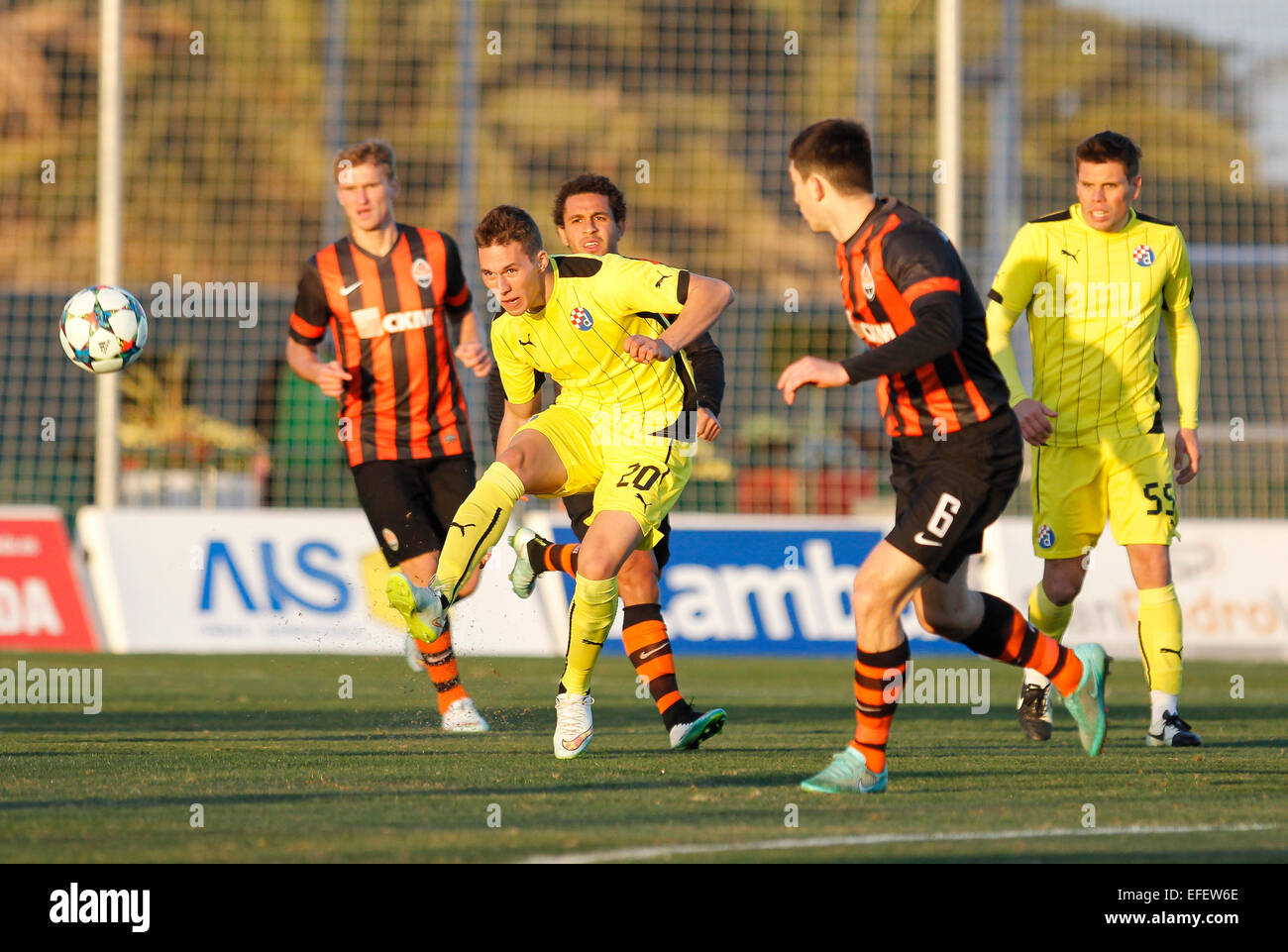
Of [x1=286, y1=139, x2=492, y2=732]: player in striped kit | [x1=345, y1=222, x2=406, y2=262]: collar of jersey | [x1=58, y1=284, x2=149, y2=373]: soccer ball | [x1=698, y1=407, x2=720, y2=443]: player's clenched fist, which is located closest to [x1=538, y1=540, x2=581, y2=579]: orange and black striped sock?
[x1=286, y1=139, x2=492, y2=732]: player in striped kit

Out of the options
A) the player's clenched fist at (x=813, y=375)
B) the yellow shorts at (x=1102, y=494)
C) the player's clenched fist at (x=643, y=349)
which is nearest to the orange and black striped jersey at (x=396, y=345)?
the player's clenched fist at (x=643, y=349)

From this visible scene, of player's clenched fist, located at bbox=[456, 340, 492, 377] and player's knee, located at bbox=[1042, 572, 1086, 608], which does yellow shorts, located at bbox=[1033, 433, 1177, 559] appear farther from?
player's clenched fist, located at bbox=[456, 340, 492, 377]

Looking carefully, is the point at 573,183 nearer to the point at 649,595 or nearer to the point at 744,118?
the point at 649,595

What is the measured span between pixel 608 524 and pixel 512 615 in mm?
5937

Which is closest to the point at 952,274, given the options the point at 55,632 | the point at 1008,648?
the point at 1008,648

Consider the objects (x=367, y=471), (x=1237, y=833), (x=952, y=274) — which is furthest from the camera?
(x=367, y=471)

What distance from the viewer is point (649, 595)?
6.56 meters

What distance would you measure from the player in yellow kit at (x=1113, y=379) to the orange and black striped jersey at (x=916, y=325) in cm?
126

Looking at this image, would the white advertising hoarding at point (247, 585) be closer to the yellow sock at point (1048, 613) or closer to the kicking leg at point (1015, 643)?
the yellow sock at point (1048, 613)

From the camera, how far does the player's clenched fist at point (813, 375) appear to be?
15.5 ft

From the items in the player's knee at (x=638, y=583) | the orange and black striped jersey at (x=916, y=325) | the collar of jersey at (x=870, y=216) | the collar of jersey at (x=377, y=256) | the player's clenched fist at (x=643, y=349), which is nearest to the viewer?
the orange and black striped jersey at (x=916, y=325)

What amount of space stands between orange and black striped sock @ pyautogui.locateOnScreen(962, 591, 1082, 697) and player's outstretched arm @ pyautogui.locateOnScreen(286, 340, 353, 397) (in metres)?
2.75

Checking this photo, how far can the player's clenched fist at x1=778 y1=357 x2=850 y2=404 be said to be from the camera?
4727 mm

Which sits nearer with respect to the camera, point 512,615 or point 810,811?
point 810,811
